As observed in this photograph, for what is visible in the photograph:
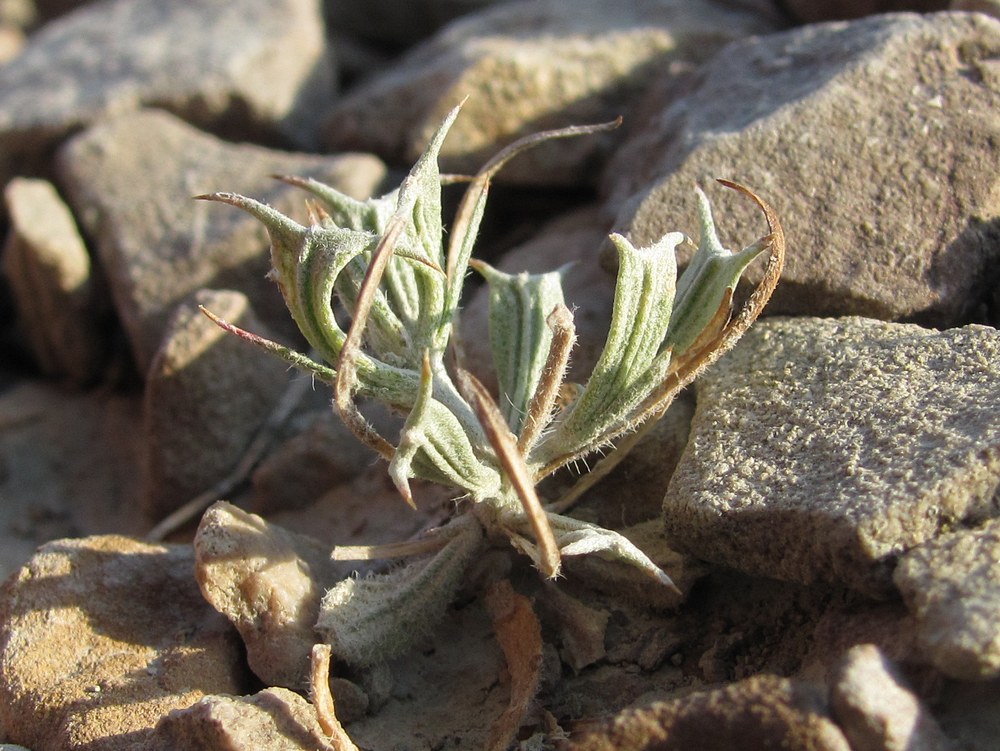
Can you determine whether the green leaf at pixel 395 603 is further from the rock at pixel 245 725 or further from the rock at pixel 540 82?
the rock at pixel 540 82

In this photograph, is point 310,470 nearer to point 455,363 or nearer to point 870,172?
point 455,363

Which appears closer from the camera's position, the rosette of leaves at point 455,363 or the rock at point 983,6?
the rosette of leaves at point 455,363

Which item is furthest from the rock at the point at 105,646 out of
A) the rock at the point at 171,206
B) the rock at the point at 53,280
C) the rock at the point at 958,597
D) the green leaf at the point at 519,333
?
the rock at the point at 53,280

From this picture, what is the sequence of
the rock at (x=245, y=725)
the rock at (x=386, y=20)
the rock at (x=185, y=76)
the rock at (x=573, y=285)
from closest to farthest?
the rock at (x=245, y=725), the rock at (x=573, y=285), the rock at (x=185, y=76), the rock at (x=386, y=20)

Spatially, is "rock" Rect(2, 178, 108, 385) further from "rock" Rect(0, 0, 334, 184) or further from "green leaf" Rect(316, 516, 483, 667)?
"green leaf" Rect(316, 516, 483, 667)

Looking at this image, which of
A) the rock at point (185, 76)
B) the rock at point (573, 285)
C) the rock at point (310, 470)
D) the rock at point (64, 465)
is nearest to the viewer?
the rock at point (573, 285)

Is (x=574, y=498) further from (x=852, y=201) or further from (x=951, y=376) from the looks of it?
(x=852, y=201)

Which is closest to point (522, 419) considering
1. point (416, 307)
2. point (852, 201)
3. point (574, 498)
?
point (574, 498)
